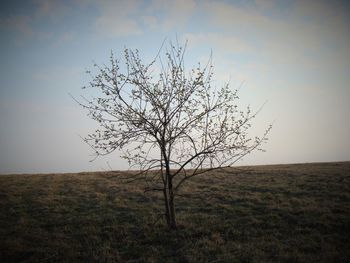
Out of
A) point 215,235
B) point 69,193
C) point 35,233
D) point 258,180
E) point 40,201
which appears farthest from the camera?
point 258,180

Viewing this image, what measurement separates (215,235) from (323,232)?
4.83 metres

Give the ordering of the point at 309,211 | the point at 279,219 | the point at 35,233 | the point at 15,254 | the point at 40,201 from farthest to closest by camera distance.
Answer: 1. the point at 40,201
2. the point at 309,211
3. the point at 279,219
4. the point at 35,233
5. the point at 15,254

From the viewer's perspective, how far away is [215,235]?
11.6 m

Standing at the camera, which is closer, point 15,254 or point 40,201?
point 15,254

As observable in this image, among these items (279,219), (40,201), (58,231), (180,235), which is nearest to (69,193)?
(40,201)

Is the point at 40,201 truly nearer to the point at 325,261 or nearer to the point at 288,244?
the point at 288,244

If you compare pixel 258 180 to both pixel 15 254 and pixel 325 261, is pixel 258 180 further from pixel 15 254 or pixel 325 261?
pixel 15 254

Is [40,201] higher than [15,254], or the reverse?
[40,201]

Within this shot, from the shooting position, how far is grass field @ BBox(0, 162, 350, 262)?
10164mm

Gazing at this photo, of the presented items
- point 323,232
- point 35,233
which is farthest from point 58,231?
point 323,232

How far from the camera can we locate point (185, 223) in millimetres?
13250

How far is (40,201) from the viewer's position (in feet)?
60.2

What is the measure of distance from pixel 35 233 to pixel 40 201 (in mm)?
6158

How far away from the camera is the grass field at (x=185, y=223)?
33.3 feet
